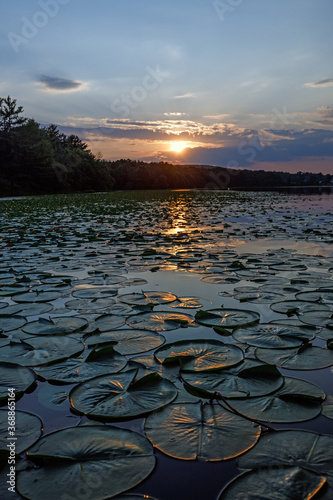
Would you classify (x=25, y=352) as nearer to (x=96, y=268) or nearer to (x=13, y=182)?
(x=96, y=268)

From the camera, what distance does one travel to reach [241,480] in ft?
3.34

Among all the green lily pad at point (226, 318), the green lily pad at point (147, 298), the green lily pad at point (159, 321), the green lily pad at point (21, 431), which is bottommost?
the green lily pad at point (21, 431)

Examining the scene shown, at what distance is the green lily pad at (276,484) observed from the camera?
0.97m

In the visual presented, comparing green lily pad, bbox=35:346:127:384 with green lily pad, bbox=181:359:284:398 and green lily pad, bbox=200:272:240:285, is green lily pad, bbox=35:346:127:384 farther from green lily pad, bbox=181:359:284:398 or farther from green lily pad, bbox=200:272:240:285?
green lily pad, bbox=200:272:240:285

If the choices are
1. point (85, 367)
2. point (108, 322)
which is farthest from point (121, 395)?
point (108, 322)

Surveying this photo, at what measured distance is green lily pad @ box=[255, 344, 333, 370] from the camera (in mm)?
1763

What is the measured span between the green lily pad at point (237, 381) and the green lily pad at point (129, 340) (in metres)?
0.39

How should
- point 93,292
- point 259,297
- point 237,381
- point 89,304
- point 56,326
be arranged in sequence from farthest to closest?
point 93,292, point 259,297, point 89,304, point 56,326, point 237,381

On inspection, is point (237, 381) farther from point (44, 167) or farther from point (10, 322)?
point (44, 167)

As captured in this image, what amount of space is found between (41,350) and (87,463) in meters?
0.96

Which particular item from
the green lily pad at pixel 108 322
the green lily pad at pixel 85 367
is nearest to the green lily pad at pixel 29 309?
the green lily pad at pixel 108 322

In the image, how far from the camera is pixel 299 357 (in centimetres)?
183

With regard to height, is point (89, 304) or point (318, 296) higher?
point (318, 296)

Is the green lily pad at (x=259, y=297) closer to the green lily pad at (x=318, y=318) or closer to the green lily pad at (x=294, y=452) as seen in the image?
the green lily pad at (x=318, y=318)
